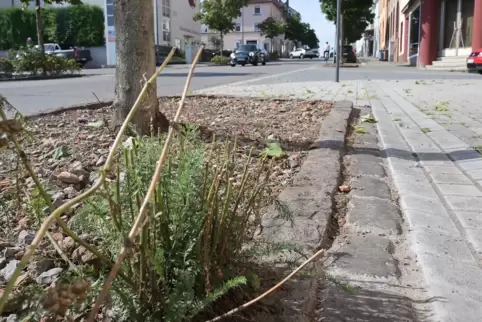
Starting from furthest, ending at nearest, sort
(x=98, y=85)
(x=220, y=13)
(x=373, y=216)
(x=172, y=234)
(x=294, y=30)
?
(x=294, y=30), (x=220, y=13), (x=98, y=85), (x=373, y=216), (x=172, y=234)

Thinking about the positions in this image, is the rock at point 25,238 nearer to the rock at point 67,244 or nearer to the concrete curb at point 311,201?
the rock at point 67,244

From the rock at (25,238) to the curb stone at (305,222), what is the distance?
1.09 m

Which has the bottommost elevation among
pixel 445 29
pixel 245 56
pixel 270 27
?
pixel 245 56

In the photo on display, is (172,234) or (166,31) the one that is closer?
(172,234)

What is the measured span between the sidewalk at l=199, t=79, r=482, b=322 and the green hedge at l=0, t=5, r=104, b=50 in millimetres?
41011

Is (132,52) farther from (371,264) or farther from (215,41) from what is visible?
(215,41)

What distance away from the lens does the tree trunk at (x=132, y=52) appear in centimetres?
472

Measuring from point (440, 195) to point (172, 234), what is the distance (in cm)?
254

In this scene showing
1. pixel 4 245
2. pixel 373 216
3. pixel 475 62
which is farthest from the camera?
pixel 475 62

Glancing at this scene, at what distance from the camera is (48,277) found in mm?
2043

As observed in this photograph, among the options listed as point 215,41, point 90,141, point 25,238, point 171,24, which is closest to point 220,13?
point 171,24

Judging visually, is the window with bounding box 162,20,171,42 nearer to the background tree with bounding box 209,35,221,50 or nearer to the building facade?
the background tree with bounding box 209,35,221,50

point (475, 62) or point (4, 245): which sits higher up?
point (475, 62)

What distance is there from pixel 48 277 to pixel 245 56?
37.7 m
